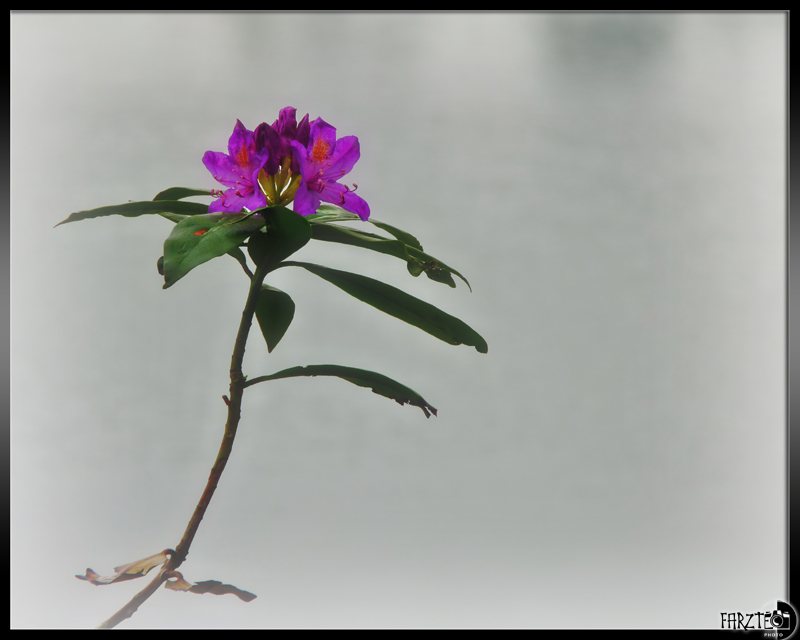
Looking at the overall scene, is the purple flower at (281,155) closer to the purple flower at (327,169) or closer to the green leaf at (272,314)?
the purple flower at (327,169)

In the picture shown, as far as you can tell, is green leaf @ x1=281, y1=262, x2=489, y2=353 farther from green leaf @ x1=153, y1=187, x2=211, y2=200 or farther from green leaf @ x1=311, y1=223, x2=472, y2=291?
green leaf @ x1=153, y1=187, x2=211, y2=200

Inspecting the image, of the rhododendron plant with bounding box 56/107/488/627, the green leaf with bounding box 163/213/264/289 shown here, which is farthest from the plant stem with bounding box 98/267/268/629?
the green leaf with bounding box 163/213/264/289

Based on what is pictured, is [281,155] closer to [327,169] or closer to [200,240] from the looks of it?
[327,169]

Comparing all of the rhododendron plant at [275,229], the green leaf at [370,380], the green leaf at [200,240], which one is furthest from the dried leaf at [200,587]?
the green leaf at [200,240]

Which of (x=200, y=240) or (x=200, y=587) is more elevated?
A: (x=200, y=240)

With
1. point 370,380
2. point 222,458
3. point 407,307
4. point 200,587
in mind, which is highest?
point 407,307

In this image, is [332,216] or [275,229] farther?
[332,216]

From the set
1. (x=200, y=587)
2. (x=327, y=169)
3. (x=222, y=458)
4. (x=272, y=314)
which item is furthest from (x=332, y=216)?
(x=200, y=587)
